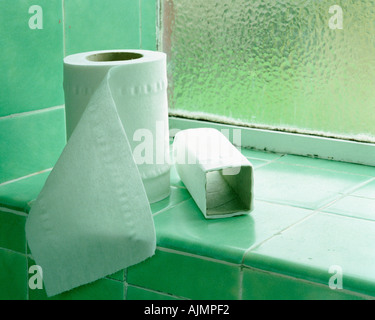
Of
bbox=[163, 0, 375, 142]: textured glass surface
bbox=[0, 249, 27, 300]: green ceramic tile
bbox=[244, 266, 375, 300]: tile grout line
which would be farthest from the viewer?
bbox=[163, 0, 375, 142]: textured glass surface

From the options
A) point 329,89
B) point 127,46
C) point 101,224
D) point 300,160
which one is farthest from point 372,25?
point 101,224

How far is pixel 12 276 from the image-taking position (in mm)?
771

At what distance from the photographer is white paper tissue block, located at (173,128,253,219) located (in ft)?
→ 2.29

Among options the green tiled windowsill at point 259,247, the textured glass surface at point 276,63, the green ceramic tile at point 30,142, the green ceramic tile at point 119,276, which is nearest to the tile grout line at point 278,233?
the green tiled windowsill at point 259,247

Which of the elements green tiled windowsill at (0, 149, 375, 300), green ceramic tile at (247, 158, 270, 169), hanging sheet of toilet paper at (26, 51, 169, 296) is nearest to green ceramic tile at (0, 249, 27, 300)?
green tiled windowsill at (0, 149, 375, 300)

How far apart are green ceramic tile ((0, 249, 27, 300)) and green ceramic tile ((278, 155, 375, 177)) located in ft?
1.40

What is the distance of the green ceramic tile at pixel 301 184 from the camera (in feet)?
2.54

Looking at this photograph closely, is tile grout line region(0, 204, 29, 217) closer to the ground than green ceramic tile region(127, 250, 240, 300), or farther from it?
farther from it

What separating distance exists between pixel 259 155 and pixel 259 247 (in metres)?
0.36

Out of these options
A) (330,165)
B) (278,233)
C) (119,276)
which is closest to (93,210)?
(119,276)

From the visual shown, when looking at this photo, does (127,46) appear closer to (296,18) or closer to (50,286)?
(296,18)

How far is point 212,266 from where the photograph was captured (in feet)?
2.05

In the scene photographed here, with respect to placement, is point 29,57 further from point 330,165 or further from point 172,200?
point 330,165

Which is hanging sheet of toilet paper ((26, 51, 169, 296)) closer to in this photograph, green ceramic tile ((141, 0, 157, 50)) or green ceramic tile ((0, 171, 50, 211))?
green ceramic tile ((0, 171, 50, 211))
